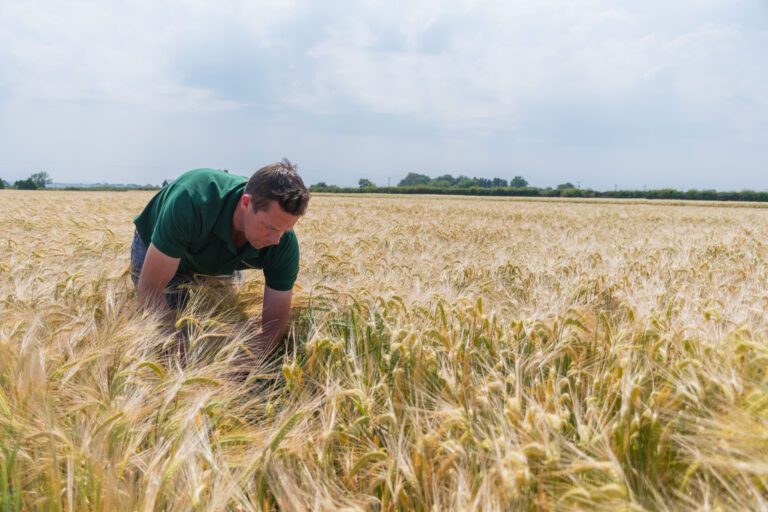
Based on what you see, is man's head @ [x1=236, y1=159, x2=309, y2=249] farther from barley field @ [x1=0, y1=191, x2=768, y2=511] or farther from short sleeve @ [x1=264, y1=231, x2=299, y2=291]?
Result: barley field @ [x1=0, y1=191, x2=768, y2=511]

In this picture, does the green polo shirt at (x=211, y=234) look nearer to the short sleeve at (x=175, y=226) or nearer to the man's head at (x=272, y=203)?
the short sleeve at (x=175, y=226)

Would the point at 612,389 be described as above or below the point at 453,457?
above

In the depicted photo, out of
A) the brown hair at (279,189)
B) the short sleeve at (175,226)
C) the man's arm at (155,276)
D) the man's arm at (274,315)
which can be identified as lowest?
the man's arm at (274,315)

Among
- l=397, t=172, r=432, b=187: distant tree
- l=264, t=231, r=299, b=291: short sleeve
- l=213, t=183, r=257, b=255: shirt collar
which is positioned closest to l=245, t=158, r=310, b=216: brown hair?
l=213, t=183, r=257, b=255: shirt collar

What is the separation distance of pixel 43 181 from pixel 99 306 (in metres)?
98.9

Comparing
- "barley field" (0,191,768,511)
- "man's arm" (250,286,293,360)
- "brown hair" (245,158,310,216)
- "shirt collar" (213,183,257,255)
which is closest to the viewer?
"barley field" (0,191,768,511)

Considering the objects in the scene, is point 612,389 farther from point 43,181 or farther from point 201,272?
point 43,181

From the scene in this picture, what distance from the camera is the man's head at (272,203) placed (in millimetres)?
2627

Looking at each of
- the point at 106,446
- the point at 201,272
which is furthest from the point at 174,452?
the point at 201,272

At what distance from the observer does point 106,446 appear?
1.33 meters

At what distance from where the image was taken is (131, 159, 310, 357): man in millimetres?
2680

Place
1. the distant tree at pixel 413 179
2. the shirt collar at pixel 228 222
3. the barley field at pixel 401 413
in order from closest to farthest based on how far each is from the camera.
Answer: the barley field at pixel 401 413 < the shirt collar at pixel 228 222 < the distant tree at pixel 413 179

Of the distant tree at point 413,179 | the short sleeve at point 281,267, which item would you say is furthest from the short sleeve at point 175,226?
the distant tree at point 413,179

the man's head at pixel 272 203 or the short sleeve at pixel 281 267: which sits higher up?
the man's head at pixel 272 203
